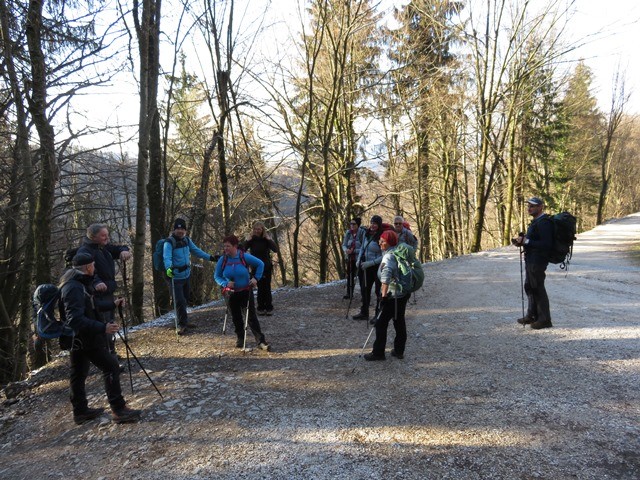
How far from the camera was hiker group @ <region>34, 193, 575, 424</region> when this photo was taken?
13.5 feet

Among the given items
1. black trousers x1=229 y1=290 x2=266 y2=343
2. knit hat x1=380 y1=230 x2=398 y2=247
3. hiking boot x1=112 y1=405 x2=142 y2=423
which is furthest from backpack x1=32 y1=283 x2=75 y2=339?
knit hat x1=380 y1=230 x2=398 y2=247

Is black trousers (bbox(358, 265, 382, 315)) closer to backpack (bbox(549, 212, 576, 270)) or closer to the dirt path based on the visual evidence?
the dirt path

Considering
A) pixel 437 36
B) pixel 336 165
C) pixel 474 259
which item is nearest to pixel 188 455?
pixel 474 259

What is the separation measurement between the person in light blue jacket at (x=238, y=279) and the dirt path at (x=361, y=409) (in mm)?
490

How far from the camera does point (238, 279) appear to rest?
6000mm

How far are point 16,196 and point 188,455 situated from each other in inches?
343

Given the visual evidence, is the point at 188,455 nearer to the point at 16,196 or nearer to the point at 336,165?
the point at 16,196

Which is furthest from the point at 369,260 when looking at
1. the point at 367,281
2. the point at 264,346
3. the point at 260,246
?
the point at 264,346

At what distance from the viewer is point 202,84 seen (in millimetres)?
13180

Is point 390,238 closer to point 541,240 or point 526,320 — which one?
point 541,240

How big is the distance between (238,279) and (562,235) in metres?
5.12

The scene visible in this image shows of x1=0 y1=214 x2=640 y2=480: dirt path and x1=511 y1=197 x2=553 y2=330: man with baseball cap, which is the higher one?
x1=511 y1=197 x2=553 y2=330: man with baseball cap

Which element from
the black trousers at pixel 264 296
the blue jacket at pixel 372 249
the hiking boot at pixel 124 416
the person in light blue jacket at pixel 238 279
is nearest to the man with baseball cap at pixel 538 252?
the blue jacket at pixel 372 249

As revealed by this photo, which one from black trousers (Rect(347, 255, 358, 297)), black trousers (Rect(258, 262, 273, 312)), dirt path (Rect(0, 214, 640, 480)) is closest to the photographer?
dirt path (Rect(0, 214, 640, 480))
